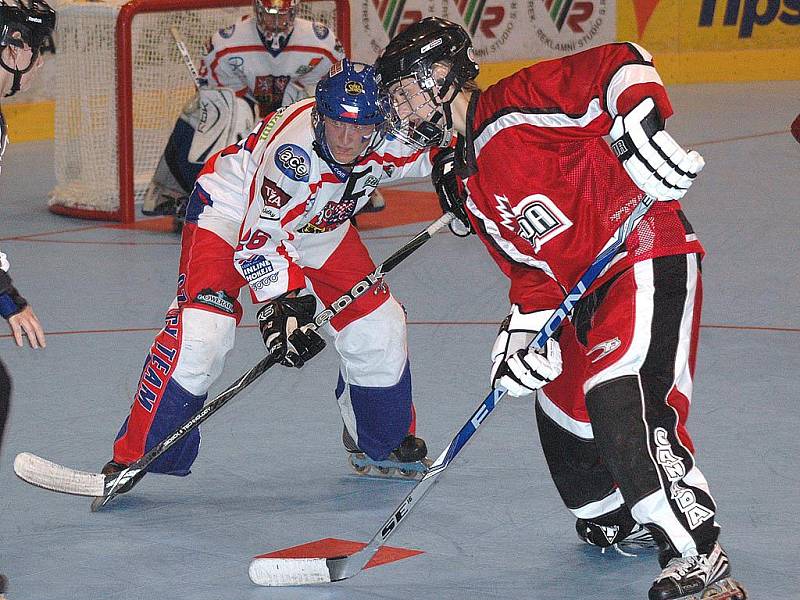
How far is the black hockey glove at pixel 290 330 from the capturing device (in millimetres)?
3277

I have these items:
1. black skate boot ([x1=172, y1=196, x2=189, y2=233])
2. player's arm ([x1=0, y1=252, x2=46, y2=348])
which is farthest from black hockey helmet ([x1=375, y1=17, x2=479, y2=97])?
black skate boot ([x1=172, y1=196, x2=189, y2=233])

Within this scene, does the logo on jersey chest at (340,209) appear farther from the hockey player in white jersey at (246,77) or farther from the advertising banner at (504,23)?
the advertising banner at (504,23)

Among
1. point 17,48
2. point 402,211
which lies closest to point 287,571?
point 17,48

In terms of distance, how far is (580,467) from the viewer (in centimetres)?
306

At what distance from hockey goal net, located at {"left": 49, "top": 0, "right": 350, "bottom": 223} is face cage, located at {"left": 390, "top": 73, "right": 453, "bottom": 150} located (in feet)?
14.0

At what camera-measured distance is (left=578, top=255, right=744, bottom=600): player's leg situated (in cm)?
259

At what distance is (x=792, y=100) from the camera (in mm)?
11273

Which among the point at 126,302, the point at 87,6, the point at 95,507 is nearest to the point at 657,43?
the point at 87,6

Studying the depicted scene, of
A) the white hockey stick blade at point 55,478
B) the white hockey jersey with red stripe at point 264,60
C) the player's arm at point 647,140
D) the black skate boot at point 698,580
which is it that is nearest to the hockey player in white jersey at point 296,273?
the white hockey stick blade at point 55,478

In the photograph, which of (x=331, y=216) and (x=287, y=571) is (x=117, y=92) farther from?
(x=287, y=571)

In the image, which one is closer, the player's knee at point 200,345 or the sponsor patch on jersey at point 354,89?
the sponsor patch on jersey at point 354,89

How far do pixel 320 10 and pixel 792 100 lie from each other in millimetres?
4941

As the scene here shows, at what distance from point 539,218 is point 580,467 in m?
0.61

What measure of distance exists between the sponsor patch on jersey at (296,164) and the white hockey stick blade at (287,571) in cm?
93
